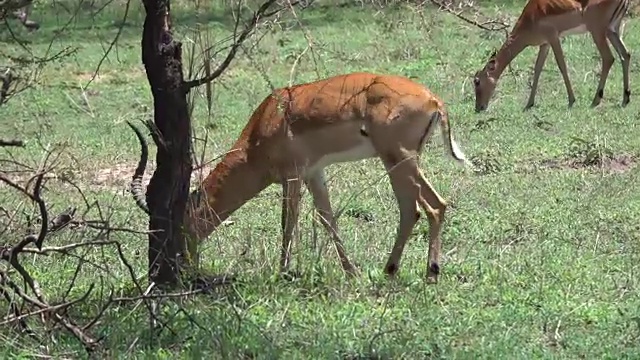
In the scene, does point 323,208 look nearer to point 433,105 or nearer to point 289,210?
point 289,210

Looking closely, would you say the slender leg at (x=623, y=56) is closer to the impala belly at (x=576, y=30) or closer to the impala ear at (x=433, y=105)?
the impala belly at (x=576, y=30)

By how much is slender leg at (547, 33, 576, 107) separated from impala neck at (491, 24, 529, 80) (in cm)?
37

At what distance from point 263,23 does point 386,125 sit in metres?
1.42

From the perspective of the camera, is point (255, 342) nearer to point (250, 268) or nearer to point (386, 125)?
point (250, 268)

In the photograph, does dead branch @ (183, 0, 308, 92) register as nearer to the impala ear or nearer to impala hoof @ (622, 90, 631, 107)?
the impala ear

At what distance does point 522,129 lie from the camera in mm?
10719

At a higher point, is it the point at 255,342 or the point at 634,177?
the point at 255,342

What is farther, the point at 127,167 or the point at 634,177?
the point at 127,167

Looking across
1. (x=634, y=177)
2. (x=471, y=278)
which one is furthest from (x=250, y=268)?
(x=634, y=177)

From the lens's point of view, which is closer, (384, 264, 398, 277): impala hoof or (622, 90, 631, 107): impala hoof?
(384, 264, 398, 277): impala hoof

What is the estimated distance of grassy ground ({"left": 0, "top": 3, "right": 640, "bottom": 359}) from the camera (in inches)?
186

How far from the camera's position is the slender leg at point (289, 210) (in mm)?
6133

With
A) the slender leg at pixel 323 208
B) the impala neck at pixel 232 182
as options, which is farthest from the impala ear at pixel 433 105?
the impala neck at pixel 232 182

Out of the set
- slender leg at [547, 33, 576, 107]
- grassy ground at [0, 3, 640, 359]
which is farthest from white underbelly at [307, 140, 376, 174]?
slender leg at [547, 33, 576, 107]
